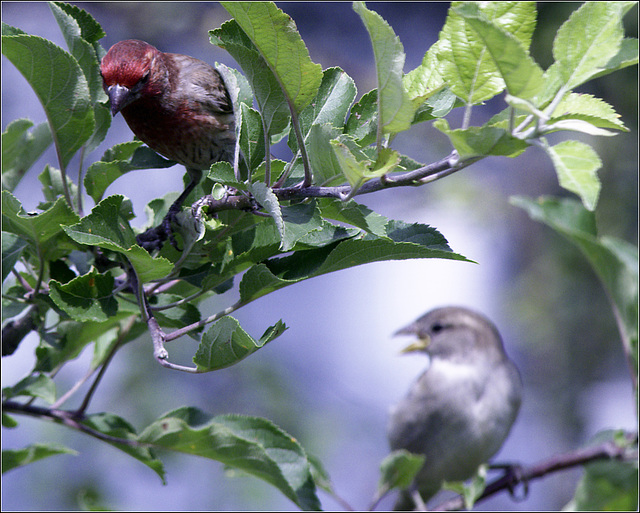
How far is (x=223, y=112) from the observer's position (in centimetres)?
176

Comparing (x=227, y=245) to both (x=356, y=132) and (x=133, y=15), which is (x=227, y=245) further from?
(x=133, y=15)

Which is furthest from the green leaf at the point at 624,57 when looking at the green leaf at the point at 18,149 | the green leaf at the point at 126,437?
the green leaf at the point at 18,149

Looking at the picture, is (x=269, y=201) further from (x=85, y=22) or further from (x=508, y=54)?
(x=85, y=22)

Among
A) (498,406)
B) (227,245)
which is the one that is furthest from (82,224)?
(498,406)

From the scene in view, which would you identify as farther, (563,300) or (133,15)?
(563,300)

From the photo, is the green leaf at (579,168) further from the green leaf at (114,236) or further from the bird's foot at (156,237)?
the bird's foot at (156,237)

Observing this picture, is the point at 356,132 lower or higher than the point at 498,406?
higher

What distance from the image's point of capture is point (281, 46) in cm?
97

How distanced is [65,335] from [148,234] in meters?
0.43

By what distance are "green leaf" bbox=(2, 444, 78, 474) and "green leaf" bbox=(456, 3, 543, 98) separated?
56.2 inches

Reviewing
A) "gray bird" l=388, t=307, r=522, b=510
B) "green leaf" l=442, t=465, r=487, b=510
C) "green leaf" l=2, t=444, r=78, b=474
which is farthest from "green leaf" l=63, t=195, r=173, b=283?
"gray bird" l=388, t=307, r=522, b=510

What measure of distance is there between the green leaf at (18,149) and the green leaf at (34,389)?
0.49 m

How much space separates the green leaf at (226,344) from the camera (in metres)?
1.02

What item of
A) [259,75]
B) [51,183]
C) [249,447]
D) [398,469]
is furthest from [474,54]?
[398,469]
